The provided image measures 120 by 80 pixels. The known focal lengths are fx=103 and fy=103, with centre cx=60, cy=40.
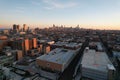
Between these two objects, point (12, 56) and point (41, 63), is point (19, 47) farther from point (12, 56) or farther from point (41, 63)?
point (41, 63)

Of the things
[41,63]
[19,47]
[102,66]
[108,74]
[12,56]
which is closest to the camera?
[108,74]

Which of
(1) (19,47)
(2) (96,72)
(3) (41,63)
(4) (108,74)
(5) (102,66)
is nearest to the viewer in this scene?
(4) (108,74)

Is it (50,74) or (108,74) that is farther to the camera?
(50,74)

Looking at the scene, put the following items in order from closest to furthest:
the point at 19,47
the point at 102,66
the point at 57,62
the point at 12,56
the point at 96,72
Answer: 1. the point at 96,72
2. the point at 102,66
3. the point at 57,62
4. the point at 12,56
5. the point at 19,47

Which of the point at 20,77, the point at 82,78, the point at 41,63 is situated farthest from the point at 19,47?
the point at 82,78

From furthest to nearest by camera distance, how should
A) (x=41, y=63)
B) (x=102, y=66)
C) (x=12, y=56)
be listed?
(x=12, y=56)
(x=41, y=63)
(x=102, y=66)

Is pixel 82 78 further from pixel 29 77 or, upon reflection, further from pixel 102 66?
pixel 29 77

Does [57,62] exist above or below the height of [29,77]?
above

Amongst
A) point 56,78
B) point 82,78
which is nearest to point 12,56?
point 56,78

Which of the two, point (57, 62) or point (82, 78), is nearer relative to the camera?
point (82, 78)
